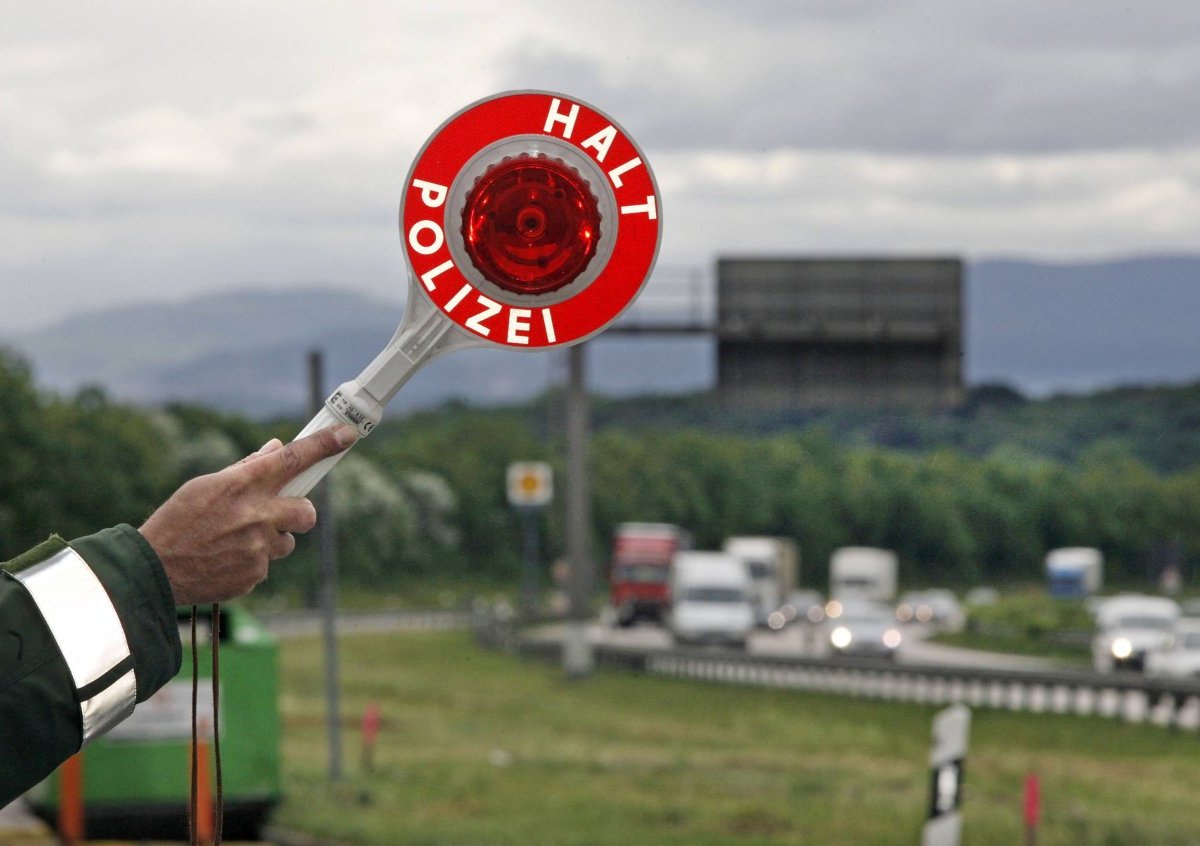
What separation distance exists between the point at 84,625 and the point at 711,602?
199 ft

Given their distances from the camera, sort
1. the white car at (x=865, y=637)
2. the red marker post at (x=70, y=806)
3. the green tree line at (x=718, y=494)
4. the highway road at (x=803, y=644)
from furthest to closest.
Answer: the green tree line at (x=718, y=494) < the highway road at (x=803, y=644) < the white car at (x=865, y=637) < the red marker post at (x=70, y=806)

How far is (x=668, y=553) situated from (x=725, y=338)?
123 feet

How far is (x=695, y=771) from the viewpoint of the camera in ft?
78.2

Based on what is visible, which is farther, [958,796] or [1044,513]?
[1044,513]

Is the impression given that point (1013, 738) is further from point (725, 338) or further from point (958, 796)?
point (958, 796)

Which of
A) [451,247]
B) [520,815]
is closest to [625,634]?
[520,815]

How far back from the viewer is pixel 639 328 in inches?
1665

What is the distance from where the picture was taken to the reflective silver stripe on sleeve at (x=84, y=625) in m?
2.03

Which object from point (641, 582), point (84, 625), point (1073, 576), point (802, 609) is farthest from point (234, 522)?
point (1073, 576)

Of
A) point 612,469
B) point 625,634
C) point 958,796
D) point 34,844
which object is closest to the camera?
point 958,796

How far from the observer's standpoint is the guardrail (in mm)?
34469

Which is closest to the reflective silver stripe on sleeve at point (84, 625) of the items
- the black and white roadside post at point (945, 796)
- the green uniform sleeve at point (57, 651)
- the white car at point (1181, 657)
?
the green uniform sleeve at point (57, 651)

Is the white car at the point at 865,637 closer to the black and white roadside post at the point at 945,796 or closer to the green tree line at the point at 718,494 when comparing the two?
the black and white roadside post at the point at 945,796

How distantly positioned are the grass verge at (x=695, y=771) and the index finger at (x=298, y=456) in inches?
587
